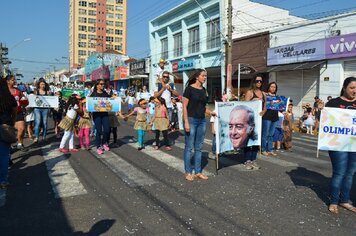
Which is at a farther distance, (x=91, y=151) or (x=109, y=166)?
(x=91, y=151)

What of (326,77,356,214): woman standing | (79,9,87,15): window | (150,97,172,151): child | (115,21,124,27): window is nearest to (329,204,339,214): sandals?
(326,77,356,214): woman standing

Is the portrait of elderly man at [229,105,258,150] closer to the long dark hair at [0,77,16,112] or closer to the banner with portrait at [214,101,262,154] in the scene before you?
the banner with portrait at [214,101,262,154]

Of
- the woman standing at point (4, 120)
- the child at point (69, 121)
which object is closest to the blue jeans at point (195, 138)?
the woman standing at point (4, 120)

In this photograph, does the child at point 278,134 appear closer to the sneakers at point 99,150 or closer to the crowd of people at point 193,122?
the crowd of people at point 193,122

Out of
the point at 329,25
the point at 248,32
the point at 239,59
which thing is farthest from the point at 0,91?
the point at 248,32

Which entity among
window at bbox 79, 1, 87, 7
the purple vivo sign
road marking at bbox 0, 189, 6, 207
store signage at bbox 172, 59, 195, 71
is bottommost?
road marking at bbox 0, 189, 6, 207

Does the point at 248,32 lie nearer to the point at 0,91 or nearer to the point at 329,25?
the point at 329,25

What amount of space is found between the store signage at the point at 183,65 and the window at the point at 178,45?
1.14 m

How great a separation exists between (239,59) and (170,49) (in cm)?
1261

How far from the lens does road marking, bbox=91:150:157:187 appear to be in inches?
235

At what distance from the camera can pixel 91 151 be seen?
882 cm

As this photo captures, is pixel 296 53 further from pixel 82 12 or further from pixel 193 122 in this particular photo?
pixel 82 12

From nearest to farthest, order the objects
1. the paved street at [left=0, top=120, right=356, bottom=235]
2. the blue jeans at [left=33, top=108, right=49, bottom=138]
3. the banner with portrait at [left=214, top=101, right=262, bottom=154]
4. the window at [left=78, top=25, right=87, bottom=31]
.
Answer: the paved street at [left=0, top=120, right=356, bottom=235]
the banner with portrait at [left=214, top=101, right=262, bottom=154]
the blue jeans at [left=33, top=108, right=49, bottom=138]
the window at [left=78, top=25, right=87, bottom=31]

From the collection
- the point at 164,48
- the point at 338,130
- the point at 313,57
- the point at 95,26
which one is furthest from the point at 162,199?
the point at 95,26
